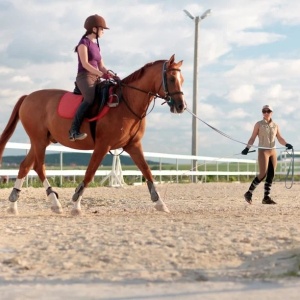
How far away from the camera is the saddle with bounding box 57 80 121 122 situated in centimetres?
1097

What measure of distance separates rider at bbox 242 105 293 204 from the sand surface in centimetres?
466

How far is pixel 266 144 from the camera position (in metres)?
14.2

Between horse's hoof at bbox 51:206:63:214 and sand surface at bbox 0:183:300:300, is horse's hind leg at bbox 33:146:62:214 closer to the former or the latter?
horse's hoof at bbox 51:206:63:214

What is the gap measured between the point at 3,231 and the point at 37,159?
3469 mm

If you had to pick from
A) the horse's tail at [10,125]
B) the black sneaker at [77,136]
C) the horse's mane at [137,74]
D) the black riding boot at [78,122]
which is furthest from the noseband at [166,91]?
the horse's tail at [10,125]

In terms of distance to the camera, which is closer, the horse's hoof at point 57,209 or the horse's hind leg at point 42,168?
the horse's hoof at point 57,209

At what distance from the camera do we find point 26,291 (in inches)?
203

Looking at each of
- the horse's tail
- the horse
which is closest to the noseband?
the horse

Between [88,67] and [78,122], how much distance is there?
85cm

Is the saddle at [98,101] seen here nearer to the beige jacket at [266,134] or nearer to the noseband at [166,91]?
the noseband at [166,91]

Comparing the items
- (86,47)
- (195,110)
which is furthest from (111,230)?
(195,110)

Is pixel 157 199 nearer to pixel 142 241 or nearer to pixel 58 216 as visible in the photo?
pixel 58 216

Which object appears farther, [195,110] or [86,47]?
[195,110]

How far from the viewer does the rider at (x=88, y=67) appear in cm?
1094
